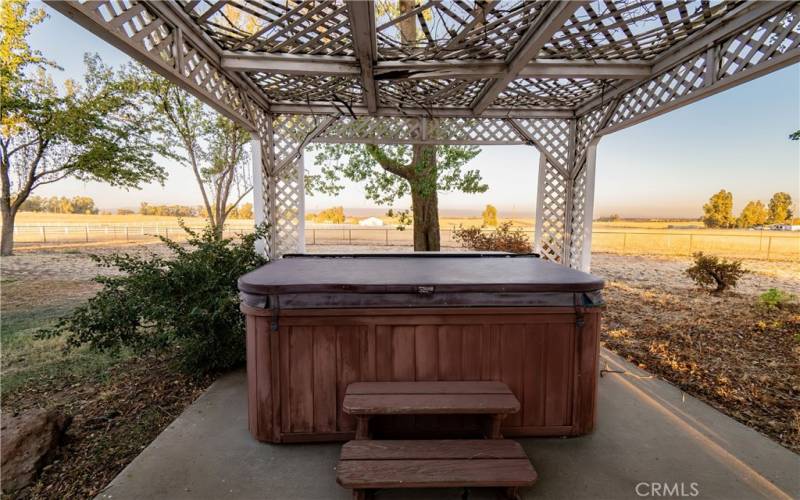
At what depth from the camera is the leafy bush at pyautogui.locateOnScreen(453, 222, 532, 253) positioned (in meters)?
8.10

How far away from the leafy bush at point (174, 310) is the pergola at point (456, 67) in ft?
4.94

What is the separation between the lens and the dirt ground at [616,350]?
1.88 metres

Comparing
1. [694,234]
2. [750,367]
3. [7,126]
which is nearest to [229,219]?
[7,126]

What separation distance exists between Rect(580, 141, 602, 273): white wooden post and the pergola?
0.02 meters

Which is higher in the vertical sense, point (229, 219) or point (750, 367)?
point (229, 219)

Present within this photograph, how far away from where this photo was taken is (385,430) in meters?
1.79

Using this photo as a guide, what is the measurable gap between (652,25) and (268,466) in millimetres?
4043

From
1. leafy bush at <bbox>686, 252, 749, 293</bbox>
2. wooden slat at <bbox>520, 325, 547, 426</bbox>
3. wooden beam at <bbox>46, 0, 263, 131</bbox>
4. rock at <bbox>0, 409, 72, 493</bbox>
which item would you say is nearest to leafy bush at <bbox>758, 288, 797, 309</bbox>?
leafy bush at <bbox>686, 252, 749, 293</bbox>

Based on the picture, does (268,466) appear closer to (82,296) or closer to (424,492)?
(424,492)

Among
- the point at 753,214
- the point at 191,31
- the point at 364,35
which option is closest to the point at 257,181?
the point at 191,31

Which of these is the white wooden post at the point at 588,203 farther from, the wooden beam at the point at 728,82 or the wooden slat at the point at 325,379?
the wooden slat at the point at 325,379

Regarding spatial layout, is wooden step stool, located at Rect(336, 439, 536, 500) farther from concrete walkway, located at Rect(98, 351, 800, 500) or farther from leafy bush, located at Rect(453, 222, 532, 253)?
leafy bush, located at Rect(453, 222, 532, 253)

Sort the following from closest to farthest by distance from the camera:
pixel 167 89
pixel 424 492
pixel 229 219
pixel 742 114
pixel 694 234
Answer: pixel 424 492 < pixel 742 114 < pixel 167 89 < pixel 229 219 < pixel 694 234

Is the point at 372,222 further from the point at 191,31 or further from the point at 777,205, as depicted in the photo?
the point at 777,205
